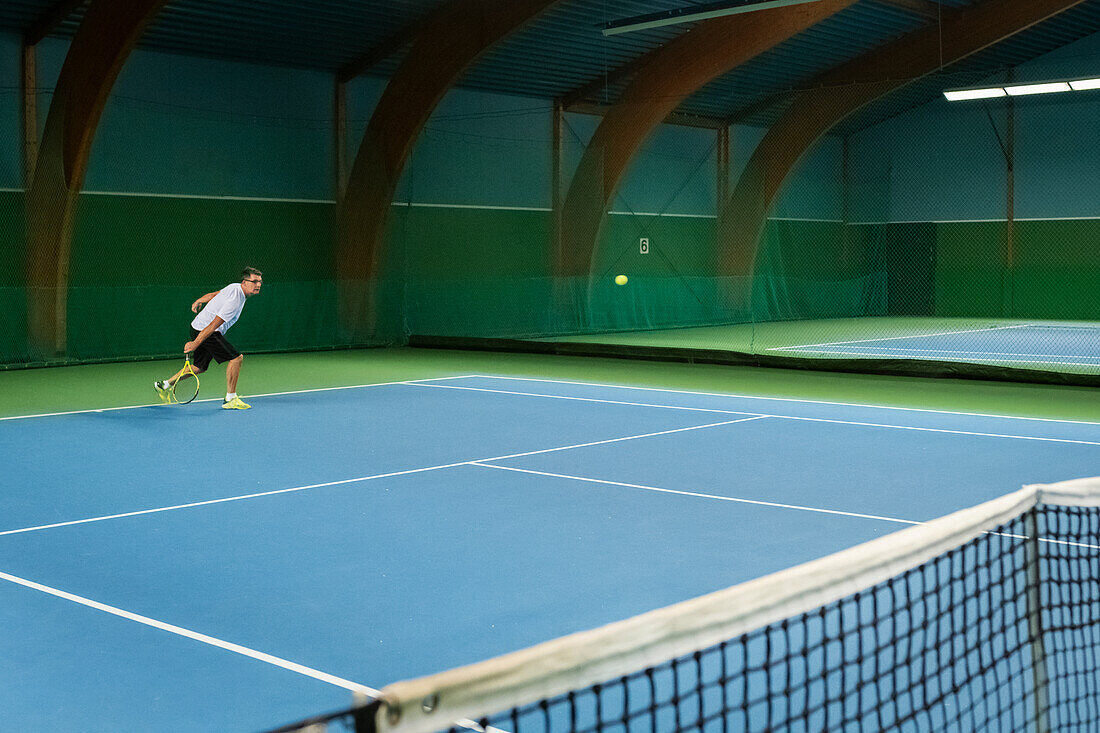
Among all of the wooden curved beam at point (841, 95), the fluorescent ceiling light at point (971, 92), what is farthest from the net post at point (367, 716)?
the fluorescent ceiling light at point (971, 92)

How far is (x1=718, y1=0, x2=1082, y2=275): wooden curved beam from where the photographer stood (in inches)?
808

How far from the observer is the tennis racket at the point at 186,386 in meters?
Answer: 11.6

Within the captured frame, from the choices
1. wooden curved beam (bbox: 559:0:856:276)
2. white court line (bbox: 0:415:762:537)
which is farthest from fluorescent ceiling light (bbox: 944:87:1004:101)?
white court line (bbox: 0:415:762:537)

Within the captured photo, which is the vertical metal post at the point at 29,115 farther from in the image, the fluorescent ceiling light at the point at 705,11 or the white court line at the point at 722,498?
the white court line at the point at 722,498

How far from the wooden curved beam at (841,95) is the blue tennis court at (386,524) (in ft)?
35.6

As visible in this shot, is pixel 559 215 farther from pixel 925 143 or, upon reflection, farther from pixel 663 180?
pixel 925 143

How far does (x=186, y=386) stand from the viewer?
13.7 metres

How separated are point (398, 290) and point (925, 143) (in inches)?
577

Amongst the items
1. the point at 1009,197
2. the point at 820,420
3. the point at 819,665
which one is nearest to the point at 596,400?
the point at 820,420

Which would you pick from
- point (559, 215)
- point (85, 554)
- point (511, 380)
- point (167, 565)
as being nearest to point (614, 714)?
point (167, 565)

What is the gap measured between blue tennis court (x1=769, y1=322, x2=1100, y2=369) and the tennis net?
1122 cm

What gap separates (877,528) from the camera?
620 centimetres

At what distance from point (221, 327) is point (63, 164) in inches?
263

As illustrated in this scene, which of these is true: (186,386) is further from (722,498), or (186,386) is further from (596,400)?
(722,498)
